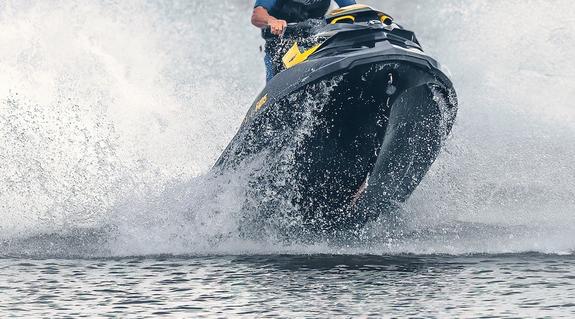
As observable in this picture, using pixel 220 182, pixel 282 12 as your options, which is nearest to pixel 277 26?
pixel 282 12

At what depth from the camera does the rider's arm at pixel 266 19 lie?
9945 millimetres

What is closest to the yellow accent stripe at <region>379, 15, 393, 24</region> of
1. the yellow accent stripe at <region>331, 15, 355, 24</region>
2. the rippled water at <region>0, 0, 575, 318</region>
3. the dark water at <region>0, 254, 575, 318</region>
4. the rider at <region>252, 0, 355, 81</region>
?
the yellow accent stripe at <region>331, 15, 355, 24</region>

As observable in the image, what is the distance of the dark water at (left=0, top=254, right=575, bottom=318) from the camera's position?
7141 millimetres

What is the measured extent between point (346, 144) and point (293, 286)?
6.68ft

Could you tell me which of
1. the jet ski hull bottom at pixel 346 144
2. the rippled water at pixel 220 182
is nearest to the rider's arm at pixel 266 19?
the jet ski hull bottom at pixel 346 144

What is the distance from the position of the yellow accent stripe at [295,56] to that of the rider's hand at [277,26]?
0.16 m

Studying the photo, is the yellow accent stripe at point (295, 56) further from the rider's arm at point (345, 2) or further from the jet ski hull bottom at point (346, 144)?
the rider's arm at point (345, 2)

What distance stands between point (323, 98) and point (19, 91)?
952cm

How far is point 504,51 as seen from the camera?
61.1ft

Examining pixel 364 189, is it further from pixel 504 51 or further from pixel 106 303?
pixel 504 51

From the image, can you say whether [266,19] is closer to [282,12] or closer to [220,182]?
[282,12]

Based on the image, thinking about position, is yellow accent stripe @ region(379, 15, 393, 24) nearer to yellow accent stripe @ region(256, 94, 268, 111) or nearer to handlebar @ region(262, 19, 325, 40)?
handlebar @ region(262, 19, 325, 40)

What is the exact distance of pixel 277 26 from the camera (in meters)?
9.95

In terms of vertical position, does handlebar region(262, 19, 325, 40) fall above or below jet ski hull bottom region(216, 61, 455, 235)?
above
